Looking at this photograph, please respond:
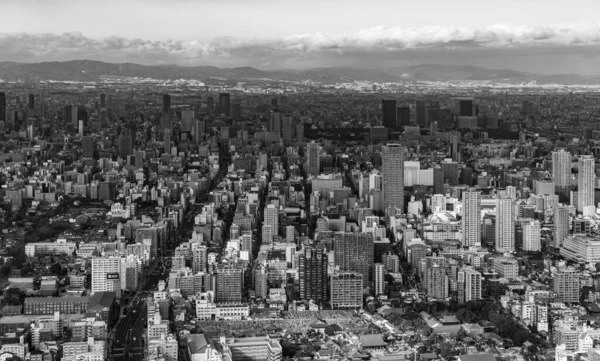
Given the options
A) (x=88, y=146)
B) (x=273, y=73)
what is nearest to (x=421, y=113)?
(x=273, y=73)

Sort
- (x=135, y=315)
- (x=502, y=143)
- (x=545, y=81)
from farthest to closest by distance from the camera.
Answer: (x=502, y=143)
(x=545, y=81)
(x=135, y=315)

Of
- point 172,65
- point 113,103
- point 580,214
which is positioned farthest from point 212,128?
point 580,214

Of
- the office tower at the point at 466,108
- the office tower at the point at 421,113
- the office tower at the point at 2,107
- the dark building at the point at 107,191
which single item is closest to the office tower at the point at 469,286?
the dark building at the point at 107,191

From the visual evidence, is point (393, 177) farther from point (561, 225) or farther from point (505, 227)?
point (561, 225)

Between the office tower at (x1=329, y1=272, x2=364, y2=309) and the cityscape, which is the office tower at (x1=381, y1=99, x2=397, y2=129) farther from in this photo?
the office tower at (x1=329, y1=272, x2=364, y2=309)

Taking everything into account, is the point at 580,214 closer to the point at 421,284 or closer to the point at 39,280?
the point at 421,284

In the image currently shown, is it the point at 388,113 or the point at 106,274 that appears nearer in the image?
the point at 106,274

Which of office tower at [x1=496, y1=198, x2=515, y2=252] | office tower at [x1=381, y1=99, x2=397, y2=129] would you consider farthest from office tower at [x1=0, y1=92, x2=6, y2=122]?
office tower at [x1=496, y1=198, x2=515, y2=252]
